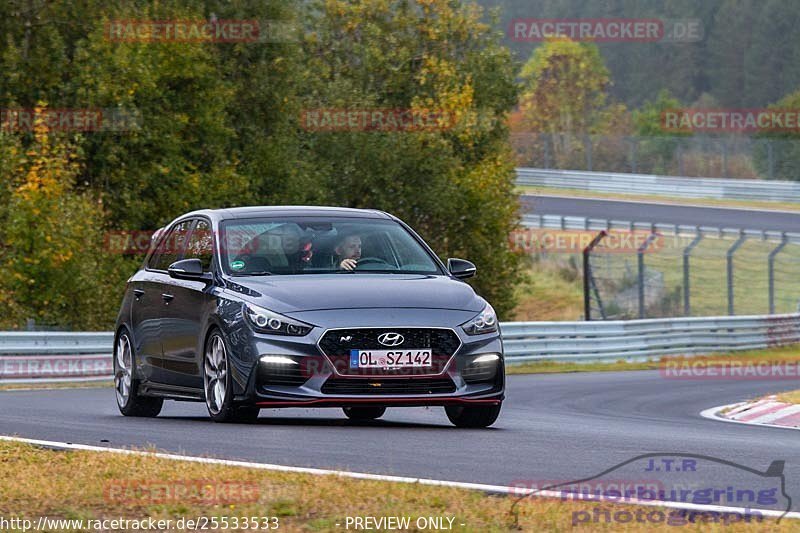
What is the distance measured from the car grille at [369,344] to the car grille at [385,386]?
0.05 m

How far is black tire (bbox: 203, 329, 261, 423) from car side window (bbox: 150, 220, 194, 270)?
4.59 ft

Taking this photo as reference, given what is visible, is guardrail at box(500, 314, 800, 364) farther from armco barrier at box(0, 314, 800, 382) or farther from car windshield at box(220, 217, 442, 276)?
car windshield at box(220, 217, 442, 276)

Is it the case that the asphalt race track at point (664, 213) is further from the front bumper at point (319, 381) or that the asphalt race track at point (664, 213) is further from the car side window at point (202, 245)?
the front bumper at point (319, 381)

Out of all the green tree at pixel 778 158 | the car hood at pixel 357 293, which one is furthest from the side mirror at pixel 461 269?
the green tree at pixel 778 158

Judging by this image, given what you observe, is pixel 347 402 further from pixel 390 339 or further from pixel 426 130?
pixel 426 130

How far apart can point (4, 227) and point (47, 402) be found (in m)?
15.5

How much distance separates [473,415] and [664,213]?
1795 inches

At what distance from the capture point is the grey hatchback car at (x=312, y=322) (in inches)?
404

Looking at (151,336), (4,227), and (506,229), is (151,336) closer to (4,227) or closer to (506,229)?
(4,227)

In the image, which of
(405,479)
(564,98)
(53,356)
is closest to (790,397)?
(405,479)

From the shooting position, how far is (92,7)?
1431 inches

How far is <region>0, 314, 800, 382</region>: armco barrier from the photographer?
23.2 metres

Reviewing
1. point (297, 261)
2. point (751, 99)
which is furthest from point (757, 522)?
point (751, 99)

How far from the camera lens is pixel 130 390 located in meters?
12.6
